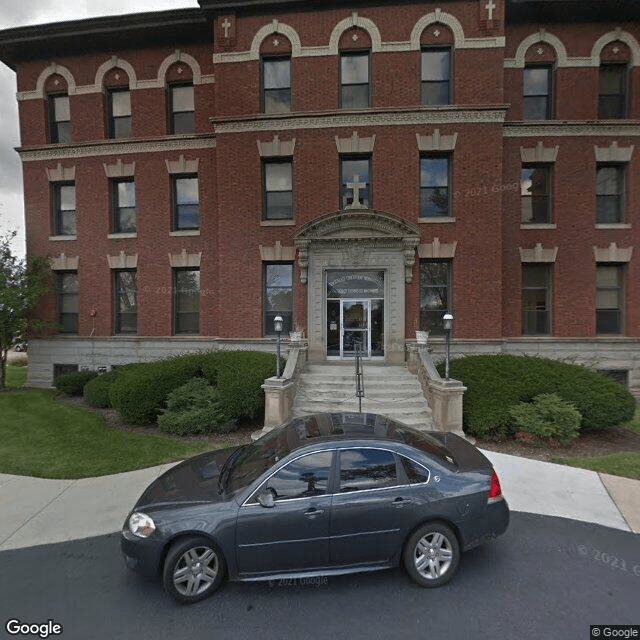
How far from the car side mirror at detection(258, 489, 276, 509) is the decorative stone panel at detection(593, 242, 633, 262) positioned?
45.6 ft

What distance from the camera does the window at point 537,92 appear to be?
12148mm

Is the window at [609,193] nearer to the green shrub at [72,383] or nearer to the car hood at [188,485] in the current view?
the car hood at [188,485]

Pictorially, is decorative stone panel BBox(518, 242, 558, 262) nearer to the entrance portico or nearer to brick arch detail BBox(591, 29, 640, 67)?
the entrance portico

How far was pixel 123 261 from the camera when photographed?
1323 cm

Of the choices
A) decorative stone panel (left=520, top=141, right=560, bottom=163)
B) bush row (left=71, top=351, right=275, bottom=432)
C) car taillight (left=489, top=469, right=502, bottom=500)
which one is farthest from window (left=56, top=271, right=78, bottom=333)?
decorative stone panel (left=520, top=141, right=560, bottom=163)

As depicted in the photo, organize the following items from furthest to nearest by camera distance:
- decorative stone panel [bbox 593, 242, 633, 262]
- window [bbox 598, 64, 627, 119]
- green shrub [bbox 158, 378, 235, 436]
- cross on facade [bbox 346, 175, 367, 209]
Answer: window [bbox 598, 64, 627, 119]
decorative stone panel [bbox 593, 242, 633, 262]
cross on facade [bbox 346, 175, 367, 209]
green shrub [bbox 158, 378, 235, 436]

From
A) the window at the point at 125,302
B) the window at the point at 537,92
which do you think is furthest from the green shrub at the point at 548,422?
the window at the point at 125,302

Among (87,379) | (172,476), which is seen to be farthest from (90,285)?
(172,476)

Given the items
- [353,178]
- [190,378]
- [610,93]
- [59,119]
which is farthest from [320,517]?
[59,119]

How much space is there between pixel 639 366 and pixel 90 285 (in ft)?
67.5

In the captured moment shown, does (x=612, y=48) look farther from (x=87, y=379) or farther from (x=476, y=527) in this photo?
(x=87, y=379)

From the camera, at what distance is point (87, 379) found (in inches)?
479

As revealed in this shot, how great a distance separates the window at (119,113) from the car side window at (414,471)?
15.7 m

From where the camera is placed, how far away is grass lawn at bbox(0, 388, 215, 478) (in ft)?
20.5
